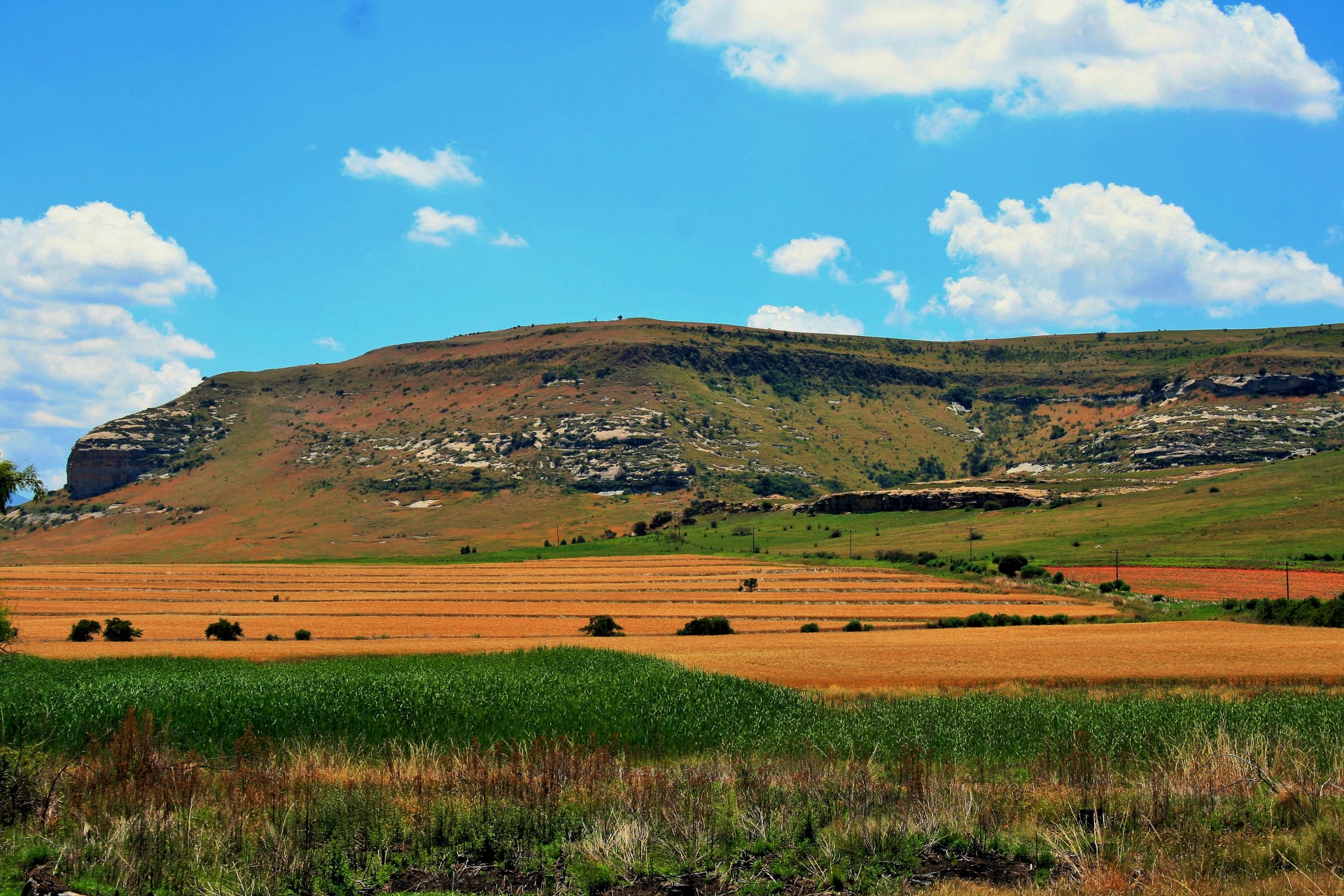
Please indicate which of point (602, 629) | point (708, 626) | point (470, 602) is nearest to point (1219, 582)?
point (708, 626)

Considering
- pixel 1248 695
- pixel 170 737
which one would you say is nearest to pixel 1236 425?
pixel 1248 695

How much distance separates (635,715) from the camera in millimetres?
22969

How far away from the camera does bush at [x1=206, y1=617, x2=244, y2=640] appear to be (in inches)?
2127

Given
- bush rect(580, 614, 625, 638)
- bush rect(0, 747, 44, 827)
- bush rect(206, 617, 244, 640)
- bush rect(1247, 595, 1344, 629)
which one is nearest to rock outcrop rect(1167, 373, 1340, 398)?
bush rect(1247, 595, 1344, 629)

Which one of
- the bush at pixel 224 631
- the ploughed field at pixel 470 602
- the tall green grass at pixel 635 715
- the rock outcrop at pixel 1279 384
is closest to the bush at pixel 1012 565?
the ploughed field at pixel 470 602

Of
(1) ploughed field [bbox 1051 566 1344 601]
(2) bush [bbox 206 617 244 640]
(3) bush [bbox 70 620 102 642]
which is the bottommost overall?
(1) ploughed field [bbox 1051 566 1344 601]

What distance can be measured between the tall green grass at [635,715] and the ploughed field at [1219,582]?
133 feet

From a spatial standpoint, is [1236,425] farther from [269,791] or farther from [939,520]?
[269,791]

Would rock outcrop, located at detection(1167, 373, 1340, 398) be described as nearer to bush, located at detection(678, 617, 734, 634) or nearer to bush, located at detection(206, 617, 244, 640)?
bush, located at detection(678, 617, 734, 634)

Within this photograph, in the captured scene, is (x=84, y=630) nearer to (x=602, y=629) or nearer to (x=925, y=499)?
(x=602, y=629)

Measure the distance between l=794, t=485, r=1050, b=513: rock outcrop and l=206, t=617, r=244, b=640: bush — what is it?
343ft

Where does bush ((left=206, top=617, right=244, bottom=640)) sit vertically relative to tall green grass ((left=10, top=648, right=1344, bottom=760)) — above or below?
below

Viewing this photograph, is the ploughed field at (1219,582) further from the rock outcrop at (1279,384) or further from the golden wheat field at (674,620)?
the rock outcrop at (1279,384)

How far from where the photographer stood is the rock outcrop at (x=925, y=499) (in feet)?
463
